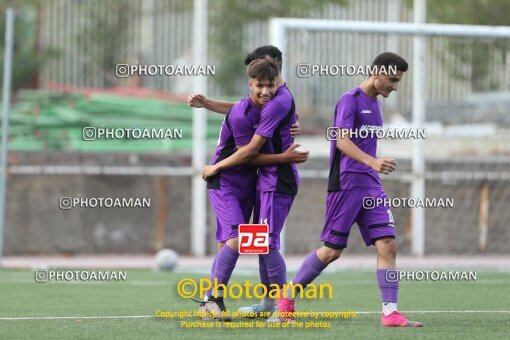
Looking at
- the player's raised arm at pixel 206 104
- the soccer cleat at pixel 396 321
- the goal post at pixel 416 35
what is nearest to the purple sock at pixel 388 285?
the soccer cleat at pixel 396 321

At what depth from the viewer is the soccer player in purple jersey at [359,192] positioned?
924cm

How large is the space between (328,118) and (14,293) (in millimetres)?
8765

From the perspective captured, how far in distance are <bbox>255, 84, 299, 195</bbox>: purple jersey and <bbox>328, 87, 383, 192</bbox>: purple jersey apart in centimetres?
33

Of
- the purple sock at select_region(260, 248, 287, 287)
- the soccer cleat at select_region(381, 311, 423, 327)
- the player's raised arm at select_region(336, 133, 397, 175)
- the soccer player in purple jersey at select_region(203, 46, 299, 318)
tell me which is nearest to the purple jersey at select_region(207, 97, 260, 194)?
the soccer player in purple jersey at select_region(203, 46, 299, 318)

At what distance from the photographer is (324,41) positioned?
19.0 m

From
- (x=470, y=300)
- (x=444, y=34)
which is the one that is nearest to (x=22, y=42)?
(x=444, y=34)

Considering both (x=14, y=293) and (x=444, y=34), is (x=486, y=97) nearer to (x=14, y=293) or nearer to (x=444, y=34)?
(x=444, y=34)

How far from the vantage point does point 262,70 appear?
9156 millimetres

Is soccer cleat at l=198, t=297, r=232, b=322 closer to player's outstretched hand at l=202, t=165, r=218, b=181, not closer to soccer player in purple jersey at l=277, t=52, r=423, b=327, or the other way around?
soccer player in purple jersey at l=277, t=52, r=423, b=327

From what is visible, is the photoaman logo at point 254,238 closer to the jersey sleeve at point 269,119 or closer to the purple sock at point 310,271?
the purple sock at point 310,271

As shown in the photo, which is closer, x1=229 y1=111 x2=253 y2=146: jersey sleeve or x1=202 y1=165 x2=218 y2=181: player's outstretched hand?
x1=229 y1=111 x2=253 y2=146: jersey sleeve

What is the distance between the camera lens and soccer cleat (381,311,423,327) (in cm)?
907

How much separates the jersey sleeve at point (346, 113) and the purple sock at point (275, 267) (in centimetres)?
109

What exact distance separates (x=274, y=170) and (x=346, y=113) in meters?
0.71
